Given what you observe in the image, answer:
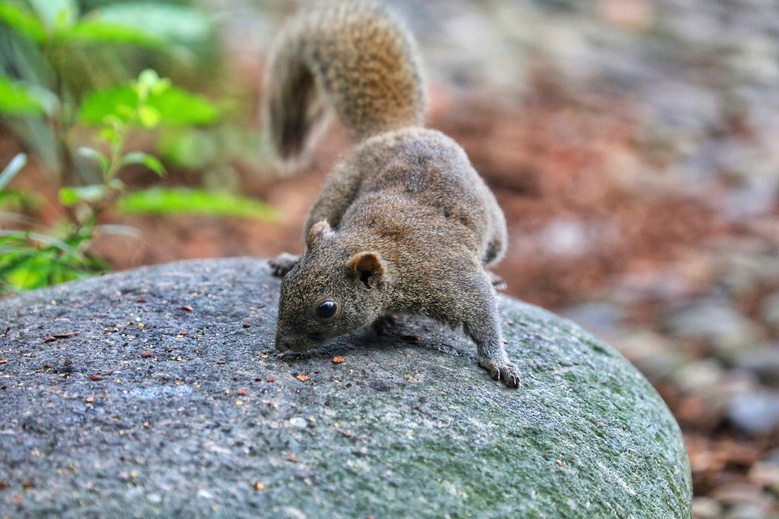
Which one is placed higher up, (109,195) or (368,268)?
(368,268)

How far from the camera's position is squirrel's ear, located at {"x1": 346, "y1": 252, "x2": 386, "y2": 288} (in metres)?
3.85

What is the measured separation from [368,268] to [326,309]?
29cm

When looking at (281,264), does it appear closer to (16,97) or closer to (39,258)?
(39,258)

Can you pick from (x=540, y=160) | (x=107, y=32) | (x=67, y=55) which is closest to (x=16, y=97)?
(x=107, y=32)

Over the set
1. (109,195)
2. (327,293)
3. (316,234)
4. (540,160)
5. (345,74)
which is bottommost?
(540,160)

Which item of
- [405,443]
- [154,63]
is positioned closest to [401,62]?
[405,443]

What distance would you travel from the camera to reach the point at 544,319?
4.69m

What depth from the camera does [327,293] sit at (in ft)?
12.5

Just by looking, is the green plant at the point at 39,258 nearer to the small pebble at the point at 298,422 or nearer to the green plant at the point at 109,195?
the green plant at the point at 109,195

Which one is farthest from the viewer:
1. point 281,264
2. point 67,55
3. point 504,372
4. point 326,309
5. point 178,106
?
point 67,55

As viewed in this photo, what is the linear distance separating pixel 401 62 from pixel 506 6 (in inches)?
422

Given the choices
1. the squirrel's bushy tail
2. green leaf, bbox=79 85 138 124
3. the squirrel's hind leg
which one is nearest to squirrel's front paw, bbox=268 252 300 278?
the squirrel's bushy tail

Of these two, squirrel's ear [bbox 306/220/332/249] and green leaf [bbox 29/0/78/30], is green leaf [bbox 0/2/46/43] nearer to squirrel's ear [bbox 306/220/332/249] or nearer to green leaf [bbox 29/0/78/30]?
green leaf [bbox 29/0/78/30]

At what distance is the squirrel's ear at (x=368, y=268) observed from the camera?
3854 mm
